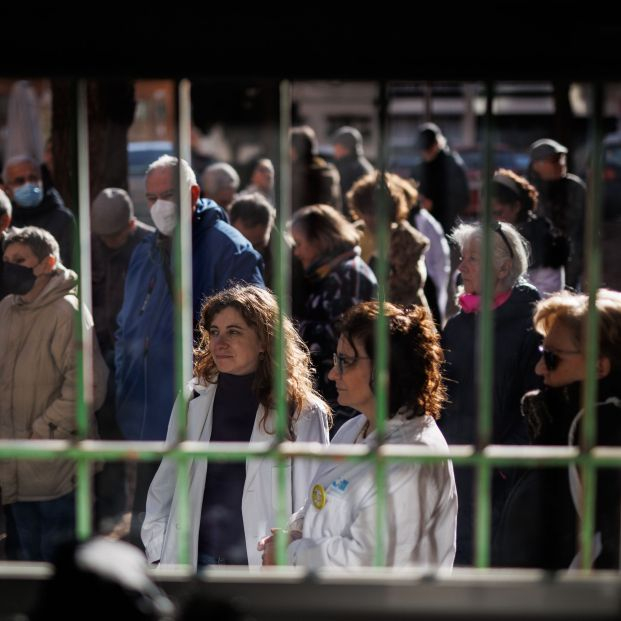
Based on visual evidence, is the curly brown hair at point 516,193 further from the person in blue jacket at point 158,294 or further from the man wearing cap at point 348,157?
the man wearing cap at point 348,157

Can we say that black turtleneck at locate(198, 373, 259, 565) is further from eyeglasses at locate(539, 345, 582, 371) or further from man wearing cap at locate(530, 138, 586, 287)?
man wearing cap at locate(530, 138, 586, 287)

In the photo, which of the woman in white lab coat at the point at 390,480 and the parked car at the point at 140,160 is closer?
the woman in white lab coat at the point at 390,480

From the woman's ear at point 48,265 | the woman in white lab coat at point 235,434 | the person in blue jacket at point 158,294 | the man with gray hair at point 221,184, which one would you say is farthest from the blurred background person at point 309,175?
the woman in white lab coat at point 235,434

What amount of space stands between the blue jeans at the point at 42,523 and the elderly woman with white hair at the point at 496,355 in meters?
1.58

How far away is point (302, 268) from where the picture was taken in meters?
5.39

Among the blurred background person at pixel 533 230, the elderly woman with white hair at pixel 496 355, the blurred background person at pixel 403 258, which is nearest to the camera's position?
the elderly woman with white hair at pixel 496 355

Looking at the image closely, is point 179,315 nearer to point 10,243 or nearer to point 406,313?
point 406,313

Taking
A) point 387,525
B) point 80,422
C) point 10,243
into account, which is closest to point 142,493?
point 10,243

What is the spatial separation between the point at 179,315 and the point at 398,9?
594mm

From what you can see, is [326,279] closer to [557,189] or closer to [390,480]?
[557,189]

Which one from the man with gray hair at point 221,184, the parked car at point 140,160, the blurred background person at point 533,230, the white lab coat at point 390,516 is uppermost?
the parked car at point 140,160

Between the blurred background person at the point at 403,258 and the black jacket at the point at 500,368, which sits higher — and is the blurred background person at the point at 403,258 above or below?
above

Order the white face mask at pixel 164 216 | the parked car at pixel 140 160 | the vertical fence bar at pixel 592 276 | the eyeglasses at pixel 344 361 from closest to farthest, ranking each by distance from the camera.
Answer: the vertical fence bar at pixel 592 276 → the eyeglasses at pixel 344 361 → the white face mask at pixel 164 216 → the parked car at pixel 140 160

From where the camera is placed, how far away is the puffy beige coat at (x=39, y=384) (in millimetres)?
4602
